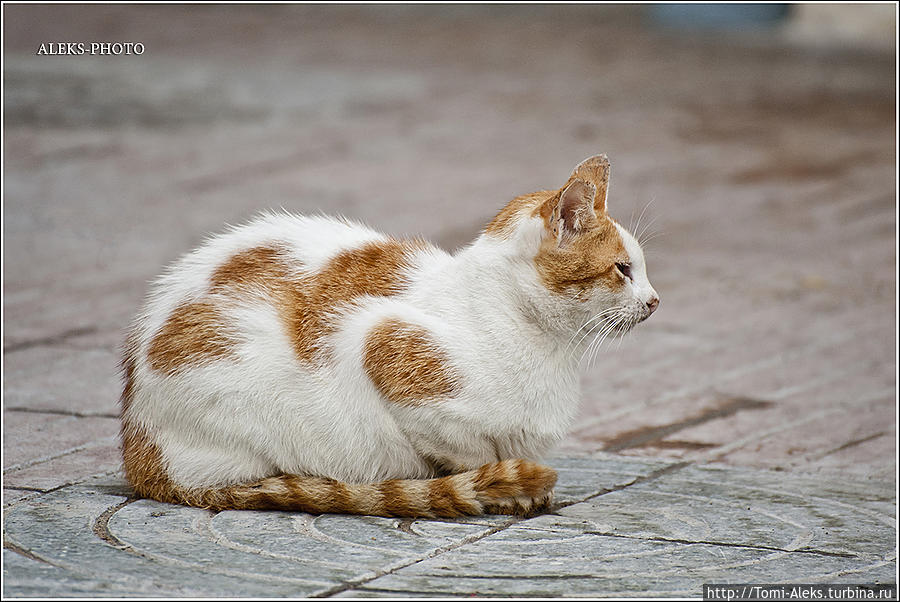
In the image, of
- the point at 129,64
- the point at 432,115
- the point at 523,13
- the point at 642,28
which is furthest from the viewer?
the point at 523,13

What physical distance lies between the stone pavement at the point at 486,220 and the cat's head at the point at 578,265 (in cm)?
55

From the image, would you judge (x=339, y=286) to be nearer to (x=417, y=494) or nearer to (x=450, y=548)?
(x=417, y=494)

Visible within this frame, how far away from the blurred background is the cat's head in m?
1.22

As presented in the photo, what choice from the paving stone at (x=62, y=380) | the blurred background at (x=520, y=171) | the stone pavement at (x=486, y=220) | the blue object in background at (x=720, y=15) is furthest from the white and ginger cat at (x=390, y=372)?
the blue object in background at (x=720, y=15)

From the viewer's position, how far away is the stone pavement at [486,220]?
3.09 meters

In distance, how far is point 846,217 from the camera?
8.23 metres

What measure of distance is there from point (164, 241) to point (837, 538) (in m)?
4.79

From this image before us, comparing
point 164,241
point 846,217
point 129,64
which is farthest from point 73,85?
point 846,217

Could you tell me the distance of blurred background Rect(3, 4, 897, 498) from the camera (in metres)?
4.98

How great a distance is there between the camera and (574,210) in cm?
327

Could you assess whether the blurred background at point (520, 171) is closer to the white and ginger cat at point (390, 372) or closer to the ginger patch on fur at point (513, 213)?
the white and ginger cat at point (390, 372)

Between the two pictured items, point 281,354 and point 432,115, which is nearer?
point 281,354

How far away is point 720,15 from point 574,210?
45.8 feet

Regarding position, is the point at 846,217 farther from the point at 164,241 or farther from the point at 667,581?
the point at 667,581
